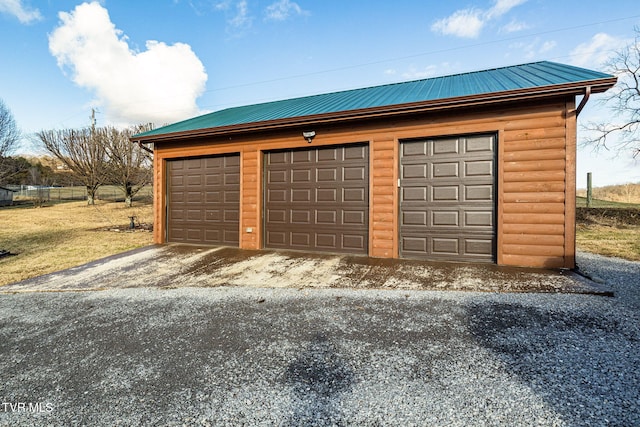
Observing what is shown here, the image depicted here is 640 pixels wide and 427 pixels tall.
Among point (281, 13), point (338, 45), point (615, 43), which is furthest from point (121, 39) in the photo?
point (615, 43)

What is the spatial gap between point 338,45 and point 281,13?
7.57 feet

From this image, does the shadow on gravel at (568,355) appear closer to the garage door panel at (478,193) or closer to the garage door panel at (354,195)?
the garage door panel at (478,193)

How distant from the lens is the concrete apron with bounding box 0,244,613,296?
4.01 metres

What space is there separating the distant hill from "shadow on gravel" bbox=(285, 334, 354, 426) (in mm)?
20721

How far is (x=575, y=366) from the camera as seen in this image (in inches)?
80.8

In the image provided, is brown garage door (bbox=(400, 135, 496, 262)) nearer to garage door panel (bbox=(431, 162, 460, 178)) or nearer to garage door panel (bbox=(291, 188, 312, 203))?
garage door panel (bbox=(431, 162, 460, 178))

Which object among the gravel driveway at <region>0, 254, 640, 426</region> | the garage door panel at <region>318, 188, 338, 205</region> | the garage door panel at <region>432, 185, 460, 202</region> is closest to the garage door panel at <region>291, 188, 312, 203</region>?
the garage door panel at <region>318, 188, 338, 205</region>

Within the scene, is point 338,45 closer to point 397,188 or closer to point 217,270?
point 397,188

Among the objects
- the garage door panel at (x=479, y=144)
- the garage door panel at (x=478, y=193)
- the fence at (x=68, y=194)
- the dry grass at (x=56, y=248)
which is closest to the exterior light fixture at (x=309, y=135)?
the garage door panel at (x=479, y=144)

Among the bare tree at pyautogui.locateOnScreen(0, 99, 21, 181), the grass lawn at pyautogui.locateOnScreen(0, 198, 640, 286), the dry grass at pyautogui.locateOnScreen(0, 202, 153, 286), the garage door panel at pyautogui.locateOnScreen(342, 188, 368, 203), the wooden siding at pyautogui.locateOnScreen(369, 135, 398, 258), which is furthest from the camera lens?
the bare tree at pyautogui.locateOnScreen(0, 99, 21, 181)

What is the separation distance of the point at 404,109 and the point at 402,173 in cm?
118

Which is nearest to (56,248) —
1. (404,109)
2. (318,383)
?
(318,383)

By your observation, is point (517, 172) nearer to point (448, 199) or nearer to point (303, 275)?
point (448, 199)

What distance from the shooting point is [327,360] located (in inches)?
87.0
